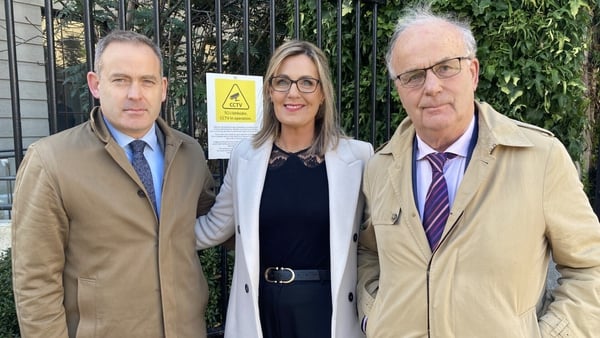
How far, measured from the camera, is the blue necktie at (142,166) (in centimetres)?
195

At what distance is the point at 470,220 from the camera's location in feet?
5.26

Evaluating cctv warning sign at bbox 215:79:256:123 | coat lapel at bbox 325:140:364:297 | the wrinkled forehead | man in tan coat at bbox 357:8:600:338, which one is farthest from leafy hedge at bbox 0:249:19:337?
the wrinkled forehead

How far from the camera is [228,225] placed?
241 centimetres

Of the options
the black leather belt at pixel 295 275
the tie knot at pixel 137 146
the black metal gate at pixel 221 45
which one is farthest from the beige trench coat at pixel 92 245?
the black metal gate at pixel 221 45

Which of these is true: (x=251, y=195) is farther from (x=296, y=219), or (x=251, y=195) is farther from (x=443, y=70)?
(x=443, y=70)

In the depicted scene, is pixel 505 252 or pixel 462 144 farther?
pixel 462 144

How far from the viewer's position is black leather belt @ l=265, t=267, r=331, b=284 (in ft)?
7.16

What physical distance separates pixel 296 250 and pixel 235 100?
3.57 feet

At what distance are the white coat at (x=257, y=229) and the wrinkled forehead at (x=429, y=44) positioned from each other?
0.67m

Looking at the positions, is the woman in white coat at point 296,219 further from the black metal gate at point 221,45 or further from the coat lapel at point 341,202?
the black metal gate at point 221,45

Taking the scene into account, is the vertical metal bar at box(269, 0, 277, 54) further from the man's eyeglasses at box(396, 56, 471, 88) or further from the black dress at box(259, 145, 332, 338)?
the man's eyeglasses at box(396, 56, 471, 88)

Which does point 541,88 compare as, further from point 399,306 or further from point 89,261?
point 89,261

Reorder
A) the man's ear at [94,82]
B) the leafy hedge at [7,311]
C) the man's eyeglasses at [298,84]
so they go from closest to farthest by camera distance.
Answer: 1. the man's ear at [94,82]
2. the man's eyeglasses at [298,84]
3. the leafy hedge at [7,311]

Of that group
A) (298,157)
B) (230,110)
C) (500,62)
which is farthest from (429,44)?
(500,62)
